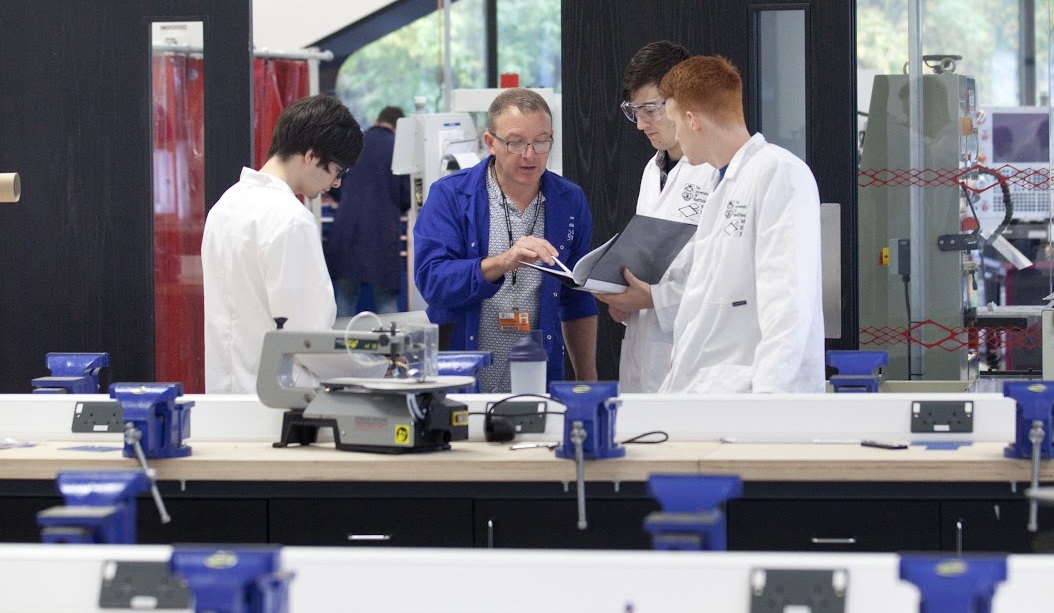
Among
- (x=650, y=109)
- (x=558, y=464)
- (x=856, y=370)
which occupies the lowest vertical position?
(x=558, y=464)

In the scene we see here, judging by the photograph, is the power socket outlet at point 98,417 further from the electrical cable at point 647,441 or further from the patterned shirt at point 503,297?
the electrical cable at point 647,441

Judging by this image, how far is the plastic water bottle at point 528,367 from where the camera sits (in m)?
3.66

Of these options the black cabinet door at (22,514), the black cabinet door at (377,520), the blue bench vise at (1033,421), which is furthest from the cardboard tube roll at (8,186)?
the blue bench vise at (1033,421)

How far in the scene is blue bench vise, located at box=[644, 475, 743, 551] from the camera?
2.14 m

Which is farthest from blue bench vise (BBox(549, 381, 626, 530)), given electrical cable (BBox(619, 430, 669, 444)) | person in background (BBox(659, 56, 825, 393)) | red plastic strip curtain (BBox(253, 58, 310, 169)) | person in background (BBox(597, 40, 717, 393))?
red plastic strip curtain (BBox(253, 58, 310, 169))

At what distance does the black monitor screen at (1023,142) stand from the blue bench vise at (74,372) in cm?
335

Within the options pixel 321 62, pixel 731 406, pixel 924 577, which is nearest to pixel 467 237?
pixel 731 406

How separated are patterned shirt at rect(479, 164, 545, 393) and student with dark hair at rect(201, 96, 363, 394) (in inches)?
22.9

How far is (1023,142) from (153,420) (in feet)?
12.2

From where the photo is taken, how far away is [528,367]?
3.67m

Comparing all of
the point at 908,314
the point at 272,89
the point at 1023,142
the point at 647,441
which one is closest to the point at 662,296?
the point at 647,441

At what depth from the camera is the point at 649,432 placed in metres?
3.39

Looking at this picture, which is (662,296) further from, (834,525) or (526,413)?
(834,525)

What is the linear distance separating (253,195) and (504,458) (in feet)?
3.26
